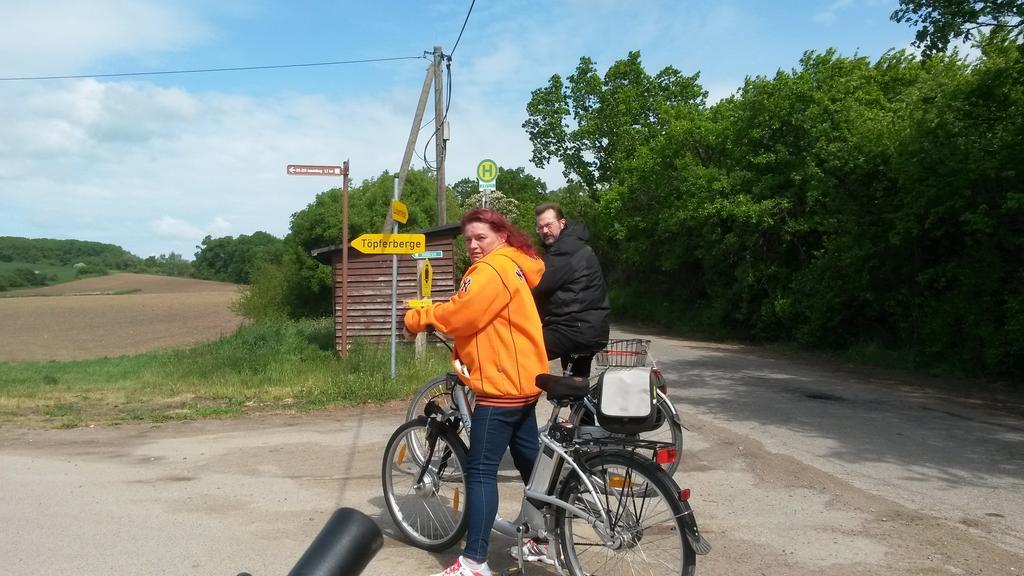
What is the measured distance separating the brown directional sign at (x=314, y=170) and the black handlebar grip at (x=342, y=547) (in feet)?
32.6

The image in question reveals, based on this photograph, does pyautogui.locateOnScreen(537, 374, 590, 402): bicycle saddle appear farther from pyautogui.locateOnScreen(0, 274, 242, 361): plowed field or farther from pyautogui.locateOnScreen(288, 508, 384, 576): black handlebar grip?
pyautogui.locateOnScreen(0, 274, 242, 361): plowed field

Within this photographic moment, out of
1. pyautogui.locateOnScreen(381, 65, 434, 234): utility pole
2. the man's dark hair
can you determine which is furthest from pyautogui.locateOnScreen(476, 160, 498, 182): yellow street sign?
the man's dark hair

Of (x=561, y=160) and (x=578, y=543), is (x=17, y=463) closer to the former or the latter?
(x=578, y=543)

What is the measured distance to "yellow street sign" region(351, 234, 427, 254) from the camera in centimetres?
1062

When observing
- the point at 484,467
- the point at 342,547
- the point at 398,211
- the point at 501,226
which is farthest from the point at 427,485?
the point at 398,211

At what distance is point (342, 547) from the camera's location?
3.81 feet

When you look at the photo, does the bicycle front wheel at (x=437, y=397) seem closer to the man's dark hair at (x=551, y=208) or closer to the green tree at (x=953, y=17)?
the man's dark hair at (x=551, y=208)

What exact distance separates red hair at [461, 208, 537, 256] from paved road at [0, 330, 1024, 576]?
1.72 meters

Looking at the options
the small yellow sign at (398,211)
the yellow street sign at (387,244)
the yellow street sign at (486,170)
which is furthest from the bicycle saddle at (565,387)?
the yellow street sign at (486,170)

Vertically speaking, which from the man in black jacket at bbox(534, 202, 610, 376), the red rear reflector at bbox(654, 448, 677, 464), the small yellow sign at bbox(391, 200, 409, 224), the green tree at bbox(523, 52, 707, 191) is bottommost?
the red rear reflector at bbox(654, 448, 677, 464)

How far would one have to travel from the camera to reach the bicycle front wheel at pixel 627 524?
3471 millimetres

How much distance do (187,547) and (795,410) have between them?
6.81m

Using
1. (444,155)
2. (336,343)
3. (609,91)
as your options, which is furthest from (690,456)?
(609,91)

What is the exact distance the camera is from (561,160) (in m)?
47.8
